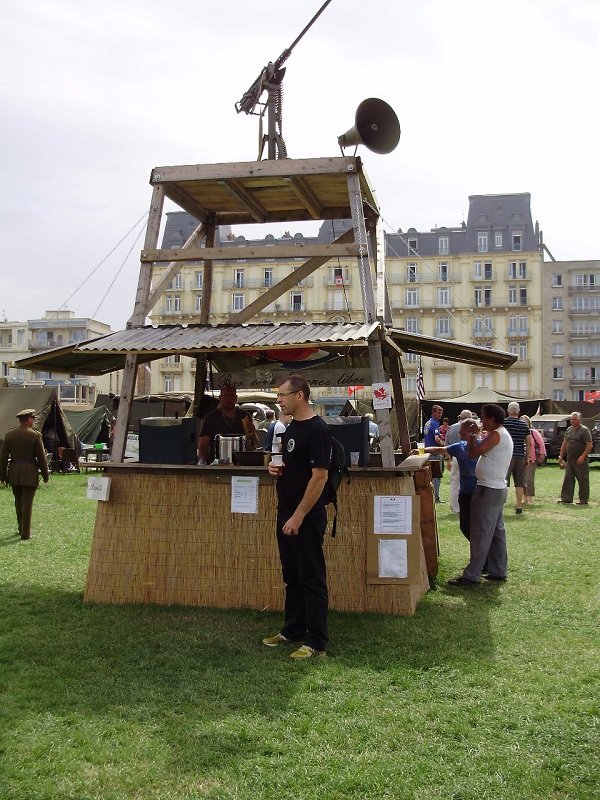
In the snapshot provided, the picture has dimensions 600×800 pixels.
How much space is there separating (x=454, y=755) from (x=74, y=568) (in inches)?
223

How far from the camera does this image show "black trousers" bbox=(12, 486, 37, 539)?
10867 mm

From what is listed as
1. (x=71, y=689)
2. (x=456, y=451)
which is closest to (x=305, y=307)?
(x=456, y=451)

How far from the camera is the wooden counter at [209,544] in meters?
6.47

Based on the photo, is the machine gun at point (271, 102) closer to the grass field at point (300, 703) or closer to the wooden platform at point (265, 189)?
the wooden platform at point (265, 189)

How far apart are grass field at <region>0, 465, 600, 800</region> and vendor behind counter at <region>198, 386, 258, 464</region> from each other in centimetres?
172

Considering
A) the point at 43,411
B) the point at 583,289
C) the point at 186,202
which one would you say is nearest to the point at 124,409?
the point at 186,202

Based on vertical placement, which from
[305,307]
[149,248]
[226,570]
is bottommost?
[226,570]

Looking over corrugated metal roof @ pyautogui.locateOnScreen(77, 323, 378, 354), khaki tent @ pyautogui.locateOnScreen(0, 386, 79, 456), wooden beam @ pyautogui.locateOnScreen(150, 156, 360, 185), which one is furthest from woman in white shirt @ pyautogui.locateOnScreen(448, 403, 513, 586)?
khaki tent @ pyautogui.locateOnScreen(0, 386, 79, 456)

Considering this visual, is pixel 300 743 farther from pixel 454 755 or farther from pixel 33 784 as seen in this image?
pixel 33 784

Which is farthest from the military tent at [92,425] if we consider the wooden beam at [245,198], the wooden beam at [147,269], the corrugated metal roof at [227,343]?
the wooden beam at [147,269]

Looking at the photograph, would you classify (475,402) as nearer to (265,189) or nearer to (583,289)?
(265,189)

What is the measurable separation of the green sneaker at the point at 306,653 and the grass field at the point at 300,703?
109mm

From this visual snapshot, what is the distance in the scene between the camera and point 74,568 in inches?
340

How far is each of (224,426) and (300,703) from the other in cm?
388
